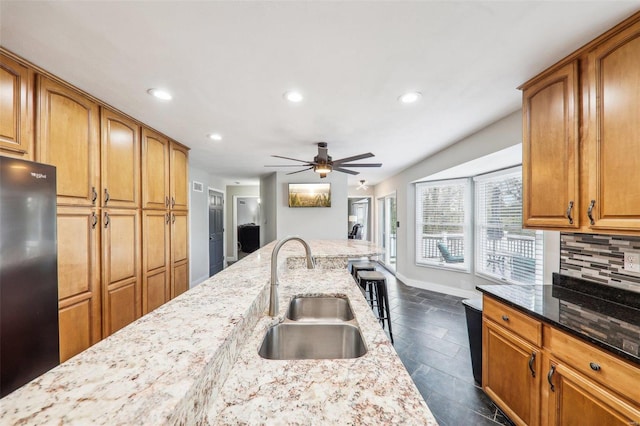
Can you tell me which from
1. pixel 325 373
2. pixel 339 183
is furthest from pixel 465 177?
pixel 325 373

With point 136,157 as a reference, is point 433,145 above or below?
above

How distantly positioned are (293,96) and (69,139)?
171 cm

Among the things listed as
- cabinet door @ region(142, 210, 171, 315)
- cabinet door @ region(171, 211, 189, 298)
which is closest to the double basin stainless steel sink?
cabinet door @ region(142, 210, 171, 315)

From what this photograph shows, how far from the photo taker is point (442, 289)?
14.8 feet

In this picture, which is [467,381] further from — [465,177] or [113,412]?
[465,177]

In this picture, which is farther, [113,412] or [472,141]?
[472,141]

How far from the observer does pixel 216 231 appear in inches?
245

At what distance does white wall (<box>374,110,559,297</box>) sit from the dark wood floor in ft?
1.13

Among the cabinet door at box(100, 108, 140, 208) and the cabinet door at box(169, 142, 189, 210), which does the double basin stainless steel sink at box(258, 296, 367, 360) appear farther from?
the cabinet door at box(169, 142, 189, 210)

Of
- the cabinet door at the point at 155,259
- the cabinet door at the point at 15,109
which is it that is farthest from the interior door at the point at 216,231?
the cabinet door at the point at 15,109

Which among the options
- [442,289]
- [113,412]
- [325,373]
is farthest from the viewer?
[442,289]

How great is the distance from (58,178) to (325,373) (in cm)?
227

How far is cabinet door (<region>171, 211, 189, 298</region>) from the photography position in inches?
128

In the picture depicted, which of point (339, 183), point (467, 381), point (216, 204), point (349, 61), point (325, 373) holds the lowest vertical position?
point (467, 381)
